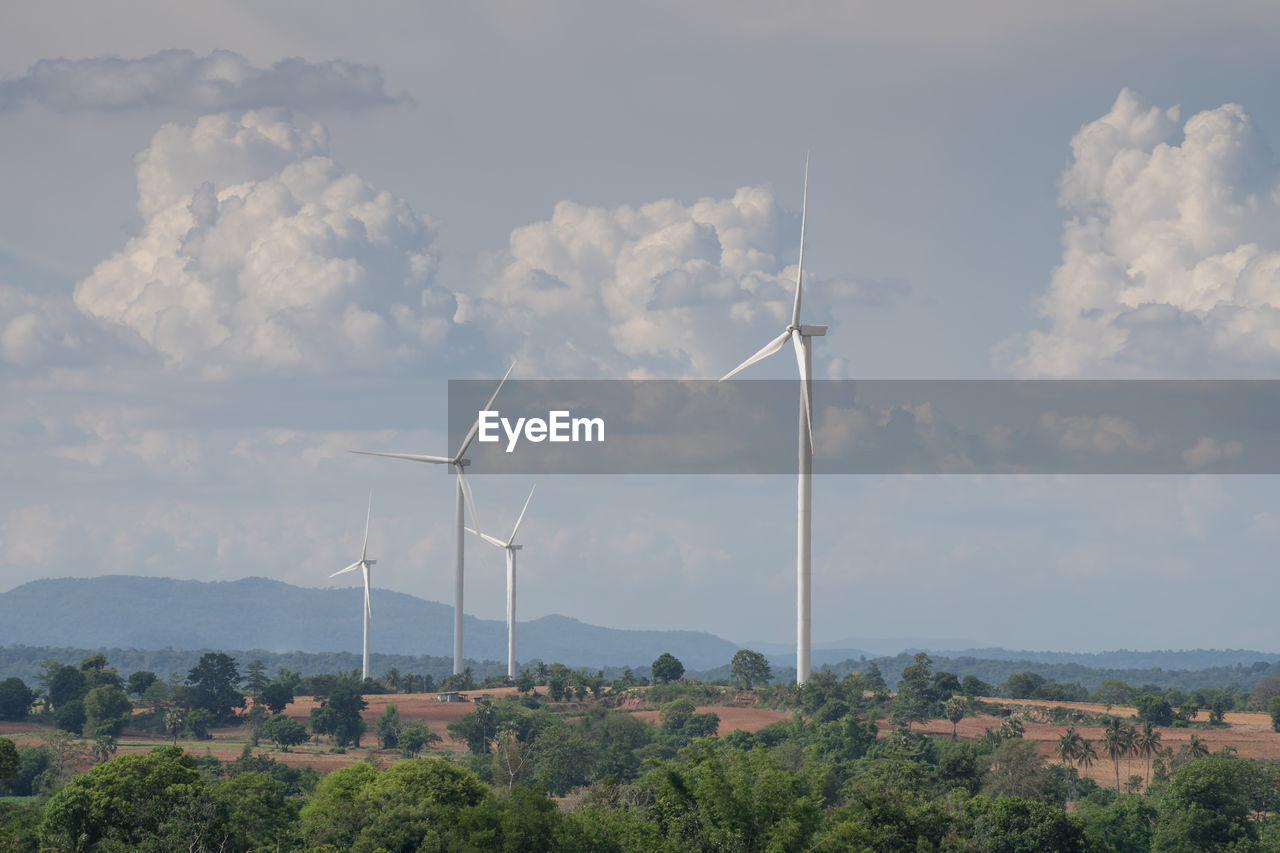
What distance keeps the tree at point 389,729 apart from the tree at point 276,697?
19990 mm

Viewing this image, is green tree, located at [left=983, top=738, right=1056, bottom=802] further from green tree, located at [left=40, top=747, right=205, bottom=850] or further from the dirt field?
green tree, located at [left=40, top=747, right=205, bottom=850]

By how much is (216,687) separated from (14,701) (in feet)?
79.0

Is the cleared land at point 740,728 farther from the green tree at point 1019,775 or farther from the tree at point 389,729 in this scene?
the green tree at point 1019,775

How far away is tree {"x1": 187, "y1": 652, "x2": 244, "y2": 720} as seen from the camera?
17612cm

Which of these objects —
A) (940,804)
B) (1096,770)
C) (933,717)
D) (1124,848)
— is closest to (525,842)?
(940,804)

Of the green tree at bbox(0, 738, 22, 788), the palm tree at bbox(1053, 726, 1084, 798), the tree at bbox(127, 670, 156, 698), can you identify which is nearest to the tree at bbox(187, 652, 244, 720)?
the tree at bbox(127, 670, 156, 698)

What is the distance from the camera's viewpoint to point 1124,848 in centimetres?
9888

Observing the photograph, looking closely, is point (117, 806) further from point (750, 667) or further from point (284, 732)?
point (750, 667)

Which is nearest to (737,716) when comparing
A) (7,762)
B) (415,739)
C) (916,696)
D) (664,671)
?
(916,696)

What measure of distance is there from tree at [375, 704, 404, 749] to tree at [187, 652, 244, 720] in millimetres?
25134

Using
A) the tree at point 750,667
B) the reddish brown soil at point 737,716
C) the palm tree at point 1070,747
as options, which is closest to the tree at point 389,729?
the reddish brown soil at point 737,716

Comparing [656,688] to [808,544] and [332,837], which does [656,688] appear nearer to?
[808,544]

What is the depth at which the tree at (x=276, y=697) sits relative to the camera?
177 m

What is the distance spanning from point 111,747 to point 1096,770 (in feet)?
333
